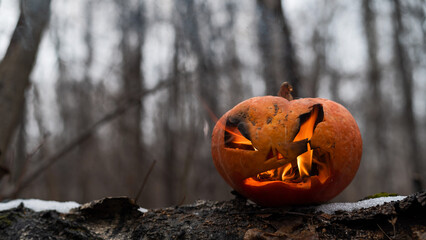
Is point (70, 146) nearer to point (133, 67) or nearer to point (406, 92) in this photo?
point (133, 67)

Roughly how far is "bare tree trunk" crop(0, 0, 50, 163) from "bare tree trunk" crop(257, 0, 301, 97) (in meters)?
2.09

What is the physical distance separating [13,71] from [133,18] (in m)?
4.80

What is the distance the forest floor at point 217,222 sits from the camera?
41.4 inches

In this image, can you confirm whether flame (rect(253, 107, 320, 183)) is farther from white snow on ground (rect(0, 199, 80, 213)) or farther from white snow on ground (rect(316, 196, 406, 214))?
white snow on ground (rect(0, 199, 80, 213))

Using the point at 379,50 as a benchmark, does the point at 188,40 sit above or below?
below

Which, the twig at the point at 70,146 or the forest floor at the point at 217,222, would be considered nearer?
the forest floor at the point at 217,222

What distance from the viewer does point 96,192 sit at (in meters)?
11.3

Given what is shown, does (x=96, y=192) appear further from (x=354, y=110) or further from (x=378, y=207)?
(x=354, y=110)

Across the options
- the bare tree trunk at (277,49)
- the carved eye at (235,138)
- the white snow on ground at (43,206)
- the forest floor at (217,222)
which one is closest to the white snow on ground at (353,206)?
the forest floor at (217,222)

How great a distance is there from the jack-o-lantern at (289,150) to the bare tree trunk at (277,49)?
159 centimetres

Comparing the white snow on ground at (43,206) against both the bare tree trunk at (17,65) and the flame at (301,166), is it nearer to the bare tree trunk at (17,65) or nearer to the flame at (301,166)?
the bare tree trunk at (17,65)

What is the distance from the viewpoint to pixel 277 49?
3.12 meters

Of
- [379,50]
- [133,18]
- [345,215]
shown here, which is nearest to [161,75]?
[133,18]

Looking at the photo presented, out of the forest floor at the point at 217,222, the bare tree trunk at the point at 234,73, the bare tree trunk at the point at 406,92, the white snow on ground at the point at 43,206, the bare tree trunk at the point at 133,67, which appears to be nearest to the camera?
the forest floor at the point at 217,222
